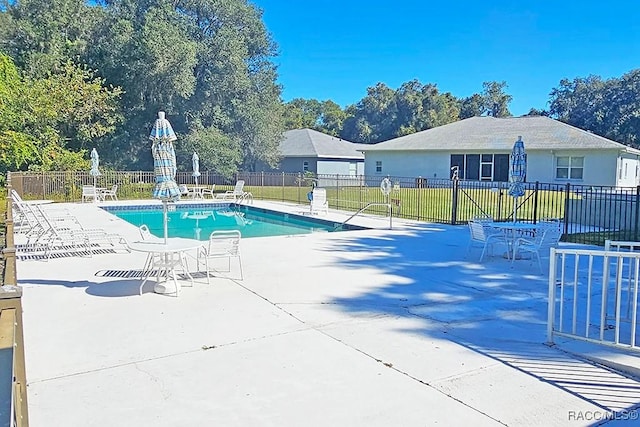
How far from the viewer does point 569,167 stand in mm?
26266

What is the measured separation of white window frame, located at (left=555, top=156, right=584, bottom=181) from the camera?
2592 cm

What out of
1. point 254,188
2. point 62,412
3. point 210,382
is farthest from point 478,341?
point 254,188

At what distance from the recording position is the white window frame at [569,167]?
2592 centimetres

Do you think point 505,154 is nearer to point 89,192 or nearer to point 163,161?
point 89,192

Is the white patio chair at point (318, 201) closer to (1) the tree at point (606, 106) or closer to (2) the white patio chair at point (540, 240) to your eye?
(2) the white patio chair at point (540, 240)

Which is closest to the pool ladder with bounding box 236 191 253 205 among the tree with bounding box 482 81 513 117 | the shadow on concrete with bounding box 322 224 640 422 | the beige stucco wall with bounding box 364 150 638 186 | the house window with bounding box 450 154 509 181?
the shadow on concrete with bounding box 322 224 640 422

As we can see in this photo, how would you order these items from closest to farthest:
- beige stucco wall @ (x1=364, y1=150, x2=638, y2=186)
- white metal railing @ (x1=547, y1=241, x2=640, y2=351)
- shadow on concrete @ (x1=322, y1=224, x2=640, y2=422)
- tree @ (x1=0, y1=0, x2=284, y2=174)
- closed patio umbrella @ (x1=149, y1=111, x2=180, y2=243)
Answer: shadow on concrete @ (x1=322, y1=224, x2=640, y2=422), white metal railing @ (x1=547, y1=241, x2=640, y2=351), closed patio umbrella @ (x1=149, y1=111, x2=180, y2=243), beige stucco wall @ (x1=364, y1=150, x2=638, y2=186), tree @ (x1=0, y1=0, x2=284, y2=174)

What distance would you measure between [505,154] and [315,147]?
13.8 m

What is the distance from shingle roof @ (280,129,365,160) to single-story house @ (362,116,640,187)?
3618mm

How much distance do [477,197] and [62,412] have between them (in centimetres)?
2021

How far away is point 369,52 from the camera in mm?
38469

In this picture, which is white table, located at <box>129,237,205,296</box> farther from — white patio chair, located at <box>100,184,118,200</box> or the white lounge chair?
white patio chair, located at <box>100,184,118,200</box>

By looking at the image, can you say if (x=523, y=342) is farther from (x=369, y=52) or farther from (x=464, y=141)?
(x=369, y=52)

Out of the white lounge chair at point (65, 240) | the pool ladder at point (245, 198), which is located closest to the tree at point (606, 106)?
the pool ladder at point (245, 198)
